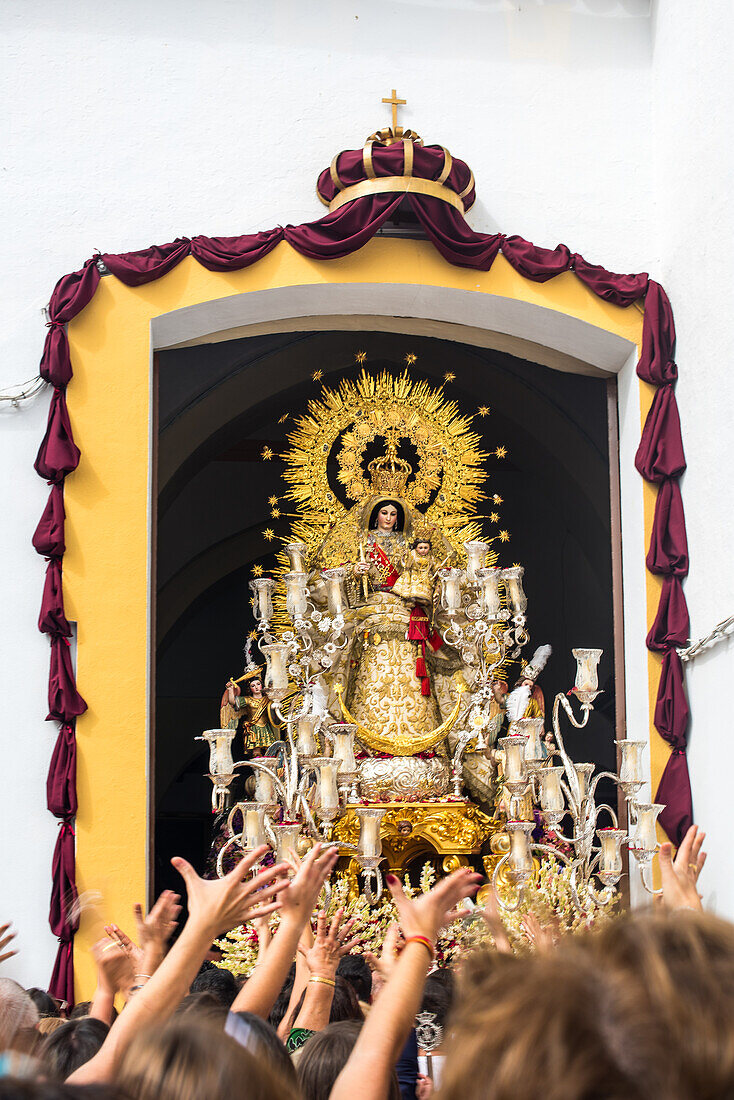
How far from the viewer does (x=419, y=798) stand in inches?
281

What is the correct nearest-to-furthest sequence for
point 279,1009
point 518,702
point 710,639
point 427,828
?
point 279,1009, point 710,639, point 427,828, point 518,702

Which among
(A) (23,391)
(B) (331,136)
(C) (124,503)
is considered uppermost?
(B) (331,136)

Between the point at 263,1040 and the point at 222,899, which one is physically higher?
the point at 222,899

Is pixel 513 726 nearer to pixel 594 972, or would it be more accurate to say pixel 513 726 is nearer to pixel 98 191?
pixel 98 191

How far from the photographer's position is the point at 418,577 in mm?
7578

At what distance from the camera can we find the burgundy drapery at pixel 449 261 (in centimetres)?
604

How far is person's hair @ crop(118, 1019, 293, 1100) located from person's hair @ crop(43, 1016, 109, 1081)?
1020 millimetres

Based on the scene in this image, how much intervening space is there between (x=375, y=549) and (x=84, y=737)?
2.38 meters

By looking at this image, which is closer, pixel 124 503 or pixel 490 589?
pixel 124 503

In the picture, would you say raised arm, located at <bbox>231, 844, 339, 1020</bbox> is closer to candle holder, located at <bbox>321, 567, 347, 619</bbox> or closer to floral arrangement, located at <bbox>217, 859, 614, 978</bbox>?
floral arrangement, located at <bbox>217, 859, 614, 978</bbox>

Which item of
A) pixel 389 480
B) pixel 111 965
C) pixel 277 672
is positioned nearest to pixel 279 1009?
pixel 111 965

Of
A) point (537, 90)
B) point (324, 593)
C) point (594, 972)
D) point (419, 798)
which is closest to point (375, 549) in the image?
point (324, 593)

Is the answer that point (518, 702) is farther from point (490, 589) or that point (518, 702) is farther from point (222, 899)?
point (222, 899)

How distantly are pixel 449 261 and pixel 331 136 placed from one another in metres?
1.01
